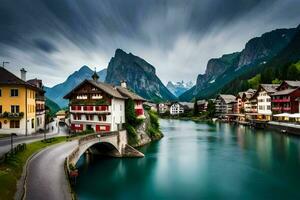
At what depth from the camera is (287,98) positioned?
10231 centimetres

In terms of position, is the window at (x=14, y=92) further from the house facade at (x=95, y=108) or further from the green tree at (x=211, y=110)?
the green tree at (x=211, y=110)

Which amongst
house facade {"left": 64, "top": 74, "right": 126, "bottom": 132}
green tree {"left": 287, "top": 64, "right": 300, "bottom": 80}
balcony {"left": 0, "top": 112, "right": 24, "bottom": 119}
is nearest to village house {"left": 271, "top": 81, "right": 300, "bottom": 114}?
green tree {"left": 287, "top": 64, "right": 300, "bottom": 80}

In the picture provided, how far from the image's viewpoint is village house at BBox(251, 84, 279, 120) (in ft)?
394

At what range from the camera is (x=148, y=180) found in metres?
40.9

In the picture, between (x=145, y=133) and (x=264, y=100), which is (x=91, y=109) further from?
(x=264, y=100)

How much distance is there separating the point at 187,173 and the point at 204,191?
9.14 meters

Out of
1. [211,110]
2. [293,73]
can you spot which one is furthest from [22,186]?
[211,110]

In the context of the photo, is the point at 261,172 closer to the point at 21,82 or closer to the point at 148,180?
the point at 148,180

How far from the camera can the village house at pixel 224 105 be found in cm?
18382

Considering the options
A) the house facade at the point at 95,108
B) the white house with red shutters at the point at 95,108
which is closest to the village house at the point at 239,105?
the white house with red shutters at the point at 95,108

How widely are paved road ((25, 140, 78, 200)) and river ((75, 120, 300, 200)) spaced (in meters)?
5.40

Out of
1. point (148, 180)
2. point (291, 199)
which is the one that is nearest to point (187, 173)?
point (148, 180)

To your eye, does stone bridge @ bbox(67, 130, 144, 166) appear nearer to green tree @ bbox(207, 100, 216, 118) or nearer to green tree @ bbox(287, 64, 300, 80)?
green tree @ bbox(287, 64, 300, 80)

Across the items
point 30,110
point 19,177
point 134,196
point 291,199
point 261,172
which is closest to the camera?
point 19,177
